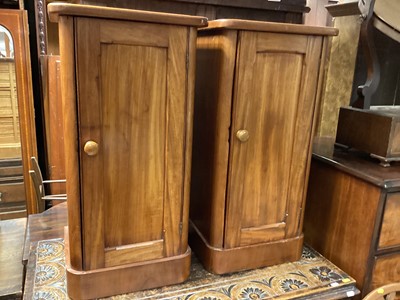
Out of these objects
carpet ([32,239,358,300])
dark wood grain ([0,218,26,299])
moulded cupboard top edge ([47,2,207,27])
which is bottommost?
dark wood grain ([0,218,26,299])

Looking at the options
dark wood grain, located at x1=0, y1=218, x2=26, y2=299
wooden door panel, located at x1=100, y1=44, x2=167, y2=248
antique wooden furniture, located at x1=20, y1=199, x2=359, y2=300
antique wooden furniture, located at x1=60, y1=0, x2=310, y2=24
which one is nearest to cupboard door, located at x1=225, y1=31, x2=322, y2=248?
antique wooden furniture, located at x1=20, y1=199, x2=359, y2=300

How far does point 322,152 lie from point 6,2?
224 centimetres

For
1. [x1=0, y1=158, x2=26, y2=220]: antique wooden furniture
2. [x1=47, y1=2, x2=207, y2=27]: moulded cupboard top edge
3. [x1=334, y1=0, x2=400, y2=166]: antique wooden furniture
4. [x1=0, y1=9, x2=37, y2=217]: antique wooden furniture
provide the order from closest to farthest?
[x1=47, y1=2, x2=207, y2=27]: moulded cupboard top edge < [x1=334, y1=0, x2=400, y2=166]: antique wooden furniture < [x1=0, y1=9, x2=37, y2=217]: antique wooden furniture < [x1=0, y1=158, x2=26, y2=220]: antique wooden furniture

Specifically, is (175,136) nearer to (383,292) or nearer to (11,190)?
(383,292)

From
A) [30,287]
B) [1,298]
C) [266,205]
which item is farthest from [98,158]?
[1,298]

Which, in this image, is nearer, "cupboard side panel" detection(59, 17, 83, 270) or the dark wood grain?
"cupboard side panel" detection(59, 17, 83, 270)

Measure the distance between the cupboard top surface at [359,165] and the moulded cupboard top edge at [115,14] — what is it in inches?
28.0

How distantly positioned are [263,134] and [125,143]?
428mm

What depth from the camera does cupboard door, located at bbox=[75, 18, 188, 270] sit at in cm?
91

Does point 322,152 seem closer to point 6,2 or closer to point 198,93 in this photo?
point 198,93

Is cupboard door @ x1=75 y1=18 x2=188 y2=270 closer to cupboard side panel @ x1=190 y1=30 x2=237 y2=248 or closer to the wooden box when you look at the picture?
cupboard side panel @ x1=190 y1=30 x2=237 y2=248

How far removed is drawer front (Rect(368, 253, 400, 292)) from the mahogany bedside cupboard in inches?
25.8

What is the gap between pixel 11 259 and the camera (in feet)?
6.48

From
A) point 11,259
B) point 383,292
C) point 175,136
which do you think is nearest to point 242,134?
point 175,136
